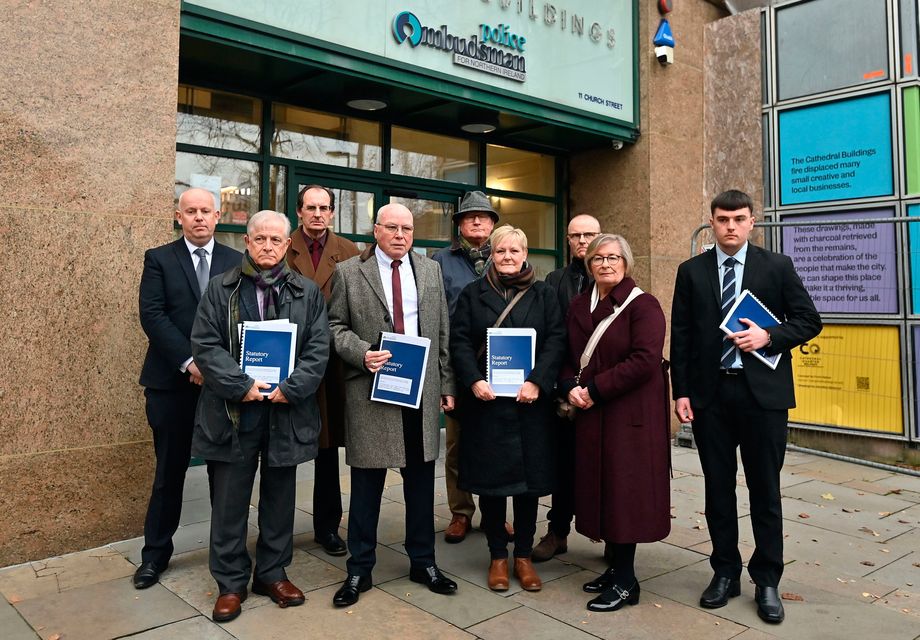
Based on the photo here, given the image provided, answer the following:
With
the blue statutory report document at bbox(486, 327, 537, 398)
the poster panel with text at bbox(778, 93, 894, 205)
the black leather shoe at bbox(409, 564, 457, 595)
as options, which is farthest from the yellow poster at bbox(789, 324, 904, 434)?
the black leather shoe at bbox(409, 564, 457, 595)

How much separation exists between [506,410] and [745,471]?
1.29 meters

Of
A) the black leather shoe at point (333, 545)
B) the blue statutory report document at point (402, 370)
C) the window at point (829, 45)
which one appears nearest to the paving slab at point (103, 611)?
the black leather shoe at point (333, 545)

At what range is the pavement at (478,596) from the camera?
3504mm

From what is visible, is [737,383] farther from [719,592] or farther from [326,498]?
[326,498]

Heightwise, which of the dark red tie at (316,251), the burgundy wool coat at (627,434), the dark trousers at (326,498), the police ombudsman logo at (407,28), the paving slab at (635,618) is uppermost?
the police ombudsman logo at (407,28)

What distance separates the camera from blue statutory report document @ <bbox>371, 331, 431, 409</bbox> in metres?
3.88

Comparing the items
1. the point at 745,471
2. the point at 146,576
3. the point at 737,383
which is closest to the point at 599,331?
the point at 737,383

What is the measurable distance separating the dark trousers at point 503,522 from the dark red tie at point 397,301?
1031mm

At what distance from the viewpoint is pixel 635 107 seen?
28.5 ft

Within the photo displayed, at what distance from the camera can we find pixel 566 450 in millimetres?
4273

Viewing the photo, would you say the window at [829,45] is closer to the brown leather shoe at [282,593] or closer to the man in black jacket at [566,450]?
the man in black jacket at [566,450]

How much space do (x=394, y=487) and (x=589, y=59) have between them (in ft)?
17.1

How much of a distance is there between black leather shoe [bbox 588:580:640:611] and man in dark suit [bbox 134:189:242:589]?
7.87 feet

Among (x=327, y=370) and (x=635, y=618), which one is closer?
(x=635, y=618)
